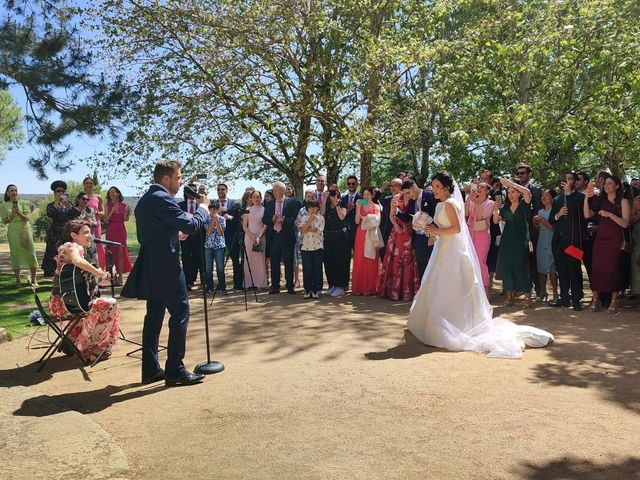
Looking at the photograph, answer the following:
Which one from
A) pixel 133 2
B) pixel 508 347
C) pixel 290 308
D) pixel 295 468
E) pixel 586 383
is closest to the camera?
pixel 295 468

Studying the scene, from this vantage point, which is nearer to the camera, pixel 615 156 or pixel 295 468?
pixel 295 468

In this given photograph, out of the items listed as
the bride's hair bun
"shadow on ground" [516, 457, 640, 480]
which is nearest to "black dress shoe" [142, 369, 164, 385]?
"shadow on ground" [516, 457, 640, 480]

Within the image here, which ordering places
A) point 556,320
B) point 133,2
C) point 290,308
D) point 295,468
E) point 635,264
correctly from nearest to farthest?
point 295,468, point 556,320, point 635,264, point 290,308, point 133,2

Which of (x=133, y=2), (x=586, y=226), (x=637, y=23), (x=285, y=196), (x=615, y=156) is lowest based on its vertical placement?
(x=586, y=226)

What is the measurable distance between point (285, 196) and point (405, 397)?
6.50 meters

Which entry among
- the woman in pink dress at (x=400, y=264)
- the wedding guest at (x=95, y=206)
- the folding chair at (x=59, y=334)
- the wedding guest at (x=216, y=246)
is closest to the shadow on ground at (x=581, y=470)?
the folding chair at (x=59, y=334)

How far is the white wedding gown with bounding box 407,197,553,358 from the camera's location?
6.20m

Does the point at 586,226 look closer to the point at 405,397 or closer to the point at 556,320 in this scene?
the point at 556,320

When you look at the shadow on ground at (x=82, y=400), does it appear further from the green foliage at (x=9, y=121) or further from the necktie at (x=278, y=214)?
the green foliage at (x=9, y=121)

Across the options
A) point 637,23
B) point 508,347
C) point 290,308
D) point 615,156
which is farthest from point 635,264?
point 615,156

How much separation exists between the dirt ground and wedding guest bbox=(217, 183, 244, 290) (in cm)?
390

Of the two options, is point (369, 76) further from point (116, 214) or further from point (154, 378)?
point (154, 378)

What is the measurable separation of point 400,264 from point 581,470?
6207 mm

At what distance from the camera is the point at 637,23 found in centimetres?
1123
